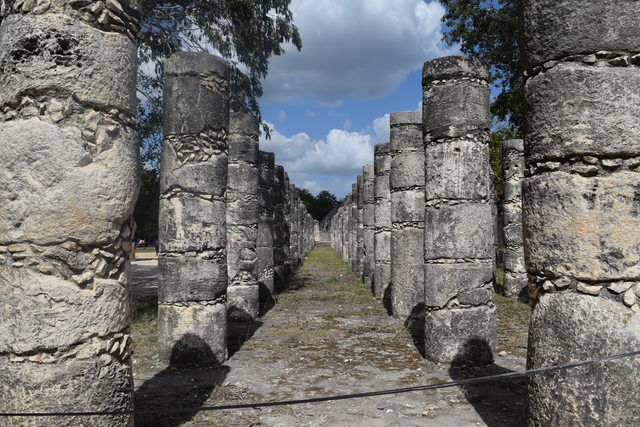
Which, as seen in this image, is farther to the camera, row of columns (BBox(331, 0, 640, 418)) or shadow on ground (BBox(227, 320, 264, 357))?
shadow on ground (BBox(227, 320, 264, 357))

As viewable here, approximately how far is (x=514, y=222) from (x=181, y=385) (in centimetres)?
856

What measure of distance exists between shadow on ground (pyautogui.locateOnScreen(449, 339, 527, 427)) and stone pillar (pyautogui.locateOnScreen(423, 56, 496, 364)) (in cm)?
2

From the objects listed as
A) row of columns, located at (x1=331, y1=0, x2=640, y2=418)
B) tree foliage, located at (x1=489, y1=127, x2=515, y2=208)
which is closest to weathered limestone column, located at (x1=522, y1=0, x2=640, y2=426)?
row of columns, located at (x1=331, y1=0, x2=640, y2=418)

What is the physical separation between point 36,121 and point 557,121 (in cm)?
311

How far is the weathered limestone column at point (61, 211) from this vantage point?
3.19 metres

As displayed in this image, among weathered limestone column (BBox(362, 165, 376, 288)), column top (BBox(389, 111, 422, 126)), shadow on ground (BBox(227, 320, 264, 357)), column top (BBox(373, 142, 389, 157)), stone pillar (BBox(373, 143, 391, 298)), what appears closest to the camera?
shadow on ground (BBox(227, 320, 264, 357))

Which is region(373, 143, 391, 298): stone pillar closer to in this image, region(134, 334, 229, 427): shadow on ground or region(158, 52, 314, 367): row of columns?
region(158, 52, 314, 367): row of columns

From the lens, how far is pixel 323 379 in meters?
6.25

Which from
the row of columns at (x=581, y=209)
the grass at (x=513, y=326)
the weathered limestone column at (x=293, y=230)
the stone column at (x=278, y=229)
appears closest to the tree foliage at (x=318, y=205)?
the weathered limestone column at (x=293, y=230)

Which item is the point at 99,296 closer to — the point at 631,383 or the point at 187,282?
the point at 631,383

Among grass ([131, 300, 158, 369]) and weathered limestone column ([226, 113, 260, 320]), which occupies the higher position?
weathered limestone column ([226, 113, 260, 320])

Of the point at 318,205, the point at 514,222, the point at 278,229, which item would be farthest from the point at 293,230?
the point at 318,205

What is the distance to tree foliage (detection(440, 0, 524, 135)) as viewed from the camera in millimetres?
19625

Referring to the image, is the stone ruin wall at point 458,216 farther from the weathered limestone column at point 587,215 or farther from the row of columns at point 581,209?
the weathered limestone column at point 587,215
